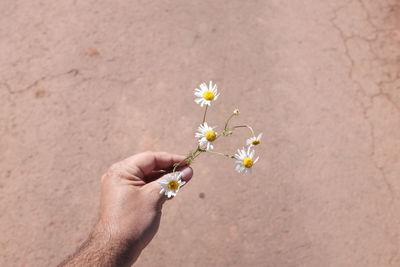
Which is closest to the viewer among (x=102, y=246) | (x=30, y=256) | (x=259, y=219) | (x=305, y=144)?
(x=102, y=246)

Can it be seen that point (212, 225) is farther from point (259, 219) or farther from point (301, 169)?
point (301, 169)

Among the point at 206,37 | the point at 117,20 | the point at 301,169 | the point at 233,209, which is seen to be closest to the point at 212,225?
the point at 233,209

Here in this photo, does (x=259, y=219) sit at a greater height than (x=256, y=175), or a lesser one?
lesser

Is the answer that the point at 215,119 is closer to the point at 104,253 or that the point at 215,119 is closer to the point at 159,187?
the point at 159,187

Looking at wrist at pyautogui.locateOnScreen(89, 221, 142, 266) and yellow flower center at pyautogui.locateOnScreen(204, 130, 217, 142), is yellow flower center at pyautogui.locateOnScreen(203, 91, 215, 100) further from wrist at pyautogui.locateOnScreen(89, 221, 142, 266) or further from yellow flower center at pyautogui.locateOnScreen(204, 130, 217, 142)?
wrist at pyautogui.locateOnScreen(89, 221, 142, 266)

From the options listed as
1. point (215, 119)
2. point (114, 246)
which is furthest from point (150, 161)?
point (215, 119)

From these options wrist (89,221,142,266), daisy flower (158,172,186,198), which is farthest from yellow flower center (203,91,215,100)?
wrist (89,221,142,266)

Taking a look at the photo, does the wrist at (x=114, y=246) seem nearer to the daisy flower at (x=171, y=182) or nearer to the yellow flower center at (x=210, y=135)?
the daisy flower at (x=171, y=182)
